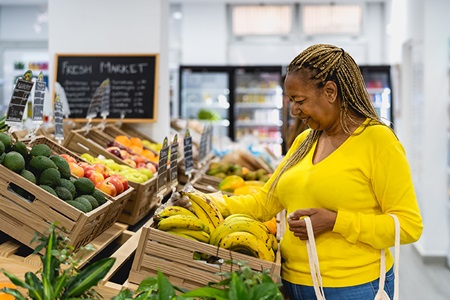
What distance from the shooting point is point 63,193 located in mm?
2092

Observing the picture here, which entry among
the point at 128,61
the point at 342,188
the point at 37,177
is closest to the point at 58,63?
the point at 128,61

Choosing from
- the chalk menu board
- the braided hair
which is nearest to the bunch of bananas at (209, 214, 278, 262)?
the braided hair

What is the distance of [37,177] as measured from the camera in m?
2.13

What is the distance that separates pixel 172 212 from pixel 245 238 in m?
0.28

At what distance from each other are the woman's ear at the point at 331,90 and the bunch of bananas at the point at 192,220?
0.58 m

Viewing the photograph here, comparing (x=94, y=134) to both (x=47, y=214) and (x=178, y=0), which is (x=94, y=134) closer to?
(x=47, y=214)

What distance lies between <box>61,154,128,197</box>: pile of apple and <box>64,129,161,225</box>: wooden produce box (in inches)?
4.7

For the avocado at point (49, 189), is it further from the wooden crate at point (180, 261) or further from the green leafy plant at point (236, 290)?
the green leafy plant at point (236, 290)

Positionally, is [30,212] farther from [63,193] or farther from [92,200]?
[92,200]

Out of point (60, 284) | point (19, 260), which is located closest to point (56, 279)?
point (60, 284)

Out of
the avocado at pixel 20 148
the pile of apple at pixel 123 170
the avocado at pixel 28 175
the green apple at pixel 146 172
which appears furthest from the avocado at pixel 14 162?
the green apple at pixel 146 172

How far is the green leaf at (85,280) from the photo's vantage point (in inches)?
57.3

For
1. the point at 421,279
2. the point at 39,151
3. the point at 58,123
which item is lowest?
the point at 421,279

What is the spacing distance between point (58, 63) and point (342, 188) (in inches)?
132
